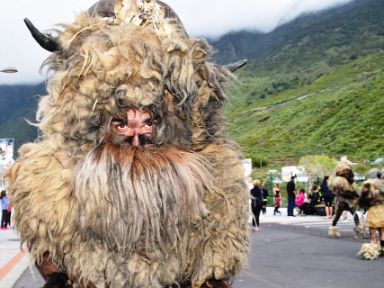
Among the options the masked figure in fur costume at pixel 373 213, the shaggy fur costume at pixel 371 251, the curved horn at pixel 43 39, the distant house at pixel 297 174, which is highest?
the distant house at pixel 297 174

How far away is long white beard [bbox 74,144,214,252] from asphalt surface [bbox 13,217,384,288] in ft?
9.38

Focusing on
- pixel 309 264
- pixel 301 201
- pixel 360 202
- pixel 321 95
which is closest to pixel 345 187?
pixel 360 202

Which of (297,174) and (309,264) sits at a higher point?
(297,174)

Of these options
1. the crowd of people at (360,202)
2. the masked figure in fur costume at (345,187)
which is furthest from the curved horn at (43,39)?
the masked figure in fur costume at (345,187)

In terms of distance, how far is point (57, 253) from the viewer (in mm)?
1739

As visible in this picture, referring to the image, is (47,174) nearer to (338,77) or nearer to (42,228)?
(42,228)

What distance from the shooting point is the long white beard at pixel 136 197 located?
5.46 ft

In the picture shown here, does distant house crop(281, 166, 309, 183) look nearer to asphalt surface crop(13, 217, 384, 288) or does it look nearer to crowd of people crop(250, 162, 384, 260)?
crowd of people crop(250, 162, 384, 260)

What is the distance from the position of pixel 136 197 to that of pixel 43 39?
0.58 m

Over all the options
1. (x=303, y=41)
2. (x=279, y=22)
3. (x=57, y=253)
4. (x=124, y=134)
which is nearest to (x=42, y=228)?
(x=57, y=253)

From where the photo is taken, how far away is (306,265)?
28.3 feet

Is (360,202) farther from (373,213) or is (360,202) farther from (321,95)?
(321,95)

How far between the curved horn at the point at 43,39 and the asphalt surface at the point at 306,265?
3.05 metres

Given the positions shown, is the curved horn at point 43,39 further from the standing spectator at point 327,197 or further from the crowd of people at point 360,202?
the standing spectator at point 327,197
